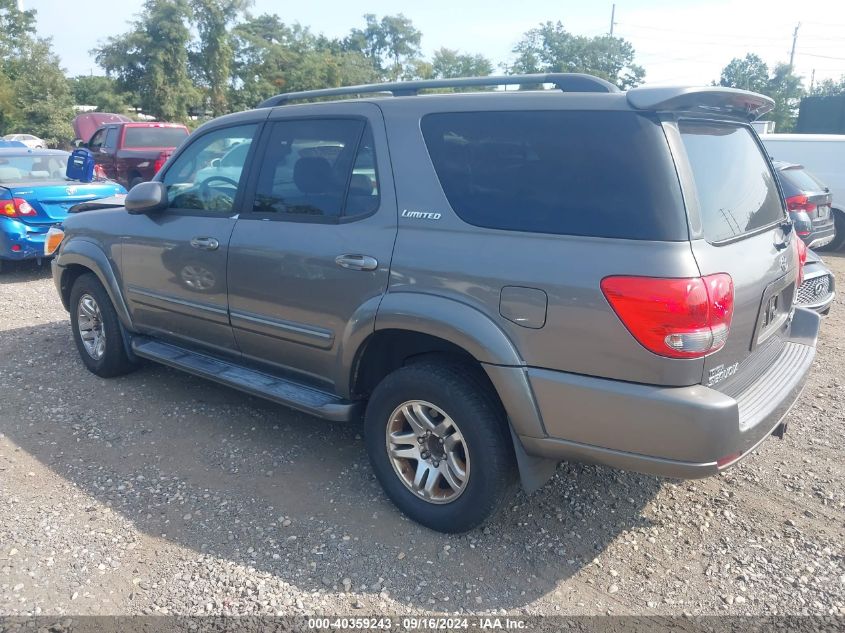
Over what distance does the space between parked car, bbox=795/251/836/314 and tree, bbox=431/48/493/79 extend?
51.6 meters

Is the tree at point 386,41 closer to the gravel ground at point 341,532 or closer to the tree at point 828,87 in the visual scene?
the tree at point 828,87

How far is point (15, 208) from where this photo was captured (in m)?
8.24

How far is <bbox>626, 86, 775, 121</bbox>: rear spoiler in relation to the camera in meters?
2.69

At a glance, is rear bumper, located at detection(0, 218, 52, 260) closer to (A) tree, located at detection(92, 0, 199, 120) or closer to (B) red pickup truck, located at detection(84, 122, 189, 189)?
(B) red pickup truck, located at detection(84, 122, 189, 189)

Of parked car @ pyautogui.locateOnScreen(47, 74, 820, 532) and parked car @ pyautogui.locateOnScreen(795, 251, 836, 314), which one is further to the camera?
parked car @ pyautogui.locateOnScreen(795, 251, 836, 314)

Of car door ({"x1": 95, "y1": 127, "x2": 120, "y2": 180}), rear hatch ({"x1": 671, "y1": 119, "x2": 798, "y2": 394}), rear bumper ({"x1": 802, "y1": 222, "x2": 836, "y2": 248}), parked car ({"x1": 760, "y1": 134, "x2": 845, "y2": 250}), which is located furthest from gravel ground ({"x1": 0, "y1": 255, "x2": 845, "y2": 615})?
car door ({"x1": 95, "y1": 127, "x2": 120, "y2": 180})

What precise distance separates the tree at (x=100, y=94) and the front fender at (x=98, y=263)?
3976 centimetres

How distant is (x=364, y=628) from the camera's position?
2750mm

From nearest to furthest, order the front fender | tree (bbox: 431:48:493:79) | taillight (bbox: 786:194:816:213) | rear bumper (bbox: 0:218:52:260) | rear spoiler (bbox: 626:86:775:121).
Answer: rear spoiler (bbox: 626:86:775:121) < the front fender < rear bumper (bbox: 0:218:52:260) < taillight (bbox: 786:194:816:213) < tree (bbox: 431:48:493:79)

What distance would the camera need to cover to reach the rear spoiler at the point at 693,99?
2.69m

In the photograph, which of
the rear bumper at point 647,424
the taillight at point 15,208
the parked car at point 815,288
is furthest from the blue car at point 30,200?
the parked car at point 815,288

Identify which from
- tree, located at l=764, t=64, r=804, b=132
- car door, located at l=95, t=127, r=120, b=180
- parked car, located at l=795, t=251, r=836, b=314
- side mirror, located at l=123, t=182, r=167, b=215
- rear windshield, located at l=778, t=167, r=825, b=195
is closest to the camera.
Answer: side mirror, located at l=123, t=182, r=167, b=215

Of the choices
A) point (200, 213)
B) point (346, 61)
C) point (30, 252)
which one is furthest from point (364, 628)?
point (346, 61)

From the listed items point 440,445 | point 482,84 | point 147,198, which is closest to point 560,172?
point 482,84
